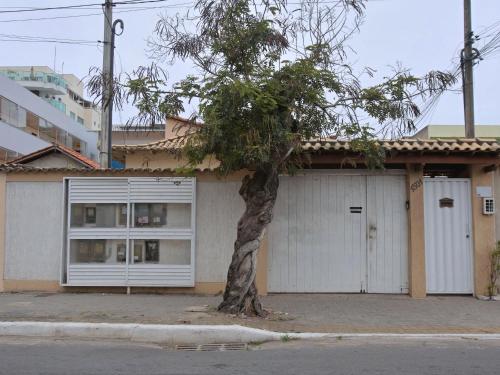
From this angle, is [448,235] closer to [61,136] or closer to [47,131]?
[47,131]

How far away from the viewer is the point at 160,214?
11.2 m

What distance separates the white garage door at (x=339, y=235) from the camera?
35.8 feet

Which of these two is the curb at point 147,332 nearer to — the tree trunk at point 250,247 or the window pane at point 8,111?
the tree trunk at point 250,247

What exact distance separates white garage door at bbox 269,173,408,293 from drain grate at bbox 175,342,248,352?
3.42 meters

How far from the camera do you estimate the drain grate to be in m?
7.30

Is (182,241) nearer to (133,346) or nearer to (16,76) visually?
(133,346)

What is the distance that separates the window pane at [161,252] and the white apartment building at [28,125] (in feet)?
110

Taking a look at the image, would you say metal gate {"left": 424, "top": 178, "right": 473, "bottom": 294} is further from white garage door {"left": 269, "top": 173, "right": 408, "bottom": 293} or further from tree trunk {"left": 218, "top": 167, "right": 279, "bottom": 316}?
tree trunk {"left": 218, "top": 167, "right": 279, "bottom": 316}

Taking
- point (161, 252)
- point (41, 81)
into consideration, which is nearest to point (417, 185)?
point (161, 252)

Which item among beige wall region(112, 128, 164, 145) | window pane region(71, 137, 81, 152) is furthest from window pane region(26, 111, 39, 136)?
beige wall region(112, 128, 164, 145)

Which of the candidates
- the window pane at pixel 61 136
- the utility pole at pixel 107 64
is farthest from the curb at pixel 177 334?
the window pane at pixel 61 136

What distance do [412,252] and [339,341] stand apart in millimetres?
3695

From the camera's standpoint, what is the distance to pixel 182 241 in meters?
11.1

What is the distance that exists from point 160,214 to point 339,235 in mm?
3512
